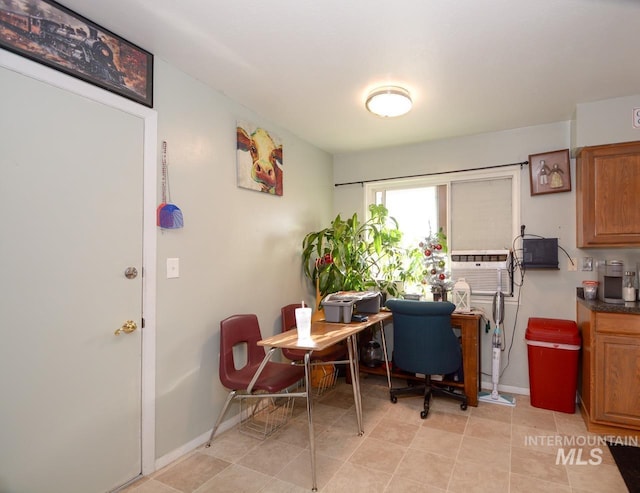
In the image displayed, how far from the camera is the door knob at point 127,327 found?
6.28 ft

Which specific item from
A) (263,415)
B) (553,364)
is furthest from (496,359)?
(263,415)

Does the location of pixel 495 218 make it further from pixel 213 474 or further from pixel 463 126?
pixel 213 474

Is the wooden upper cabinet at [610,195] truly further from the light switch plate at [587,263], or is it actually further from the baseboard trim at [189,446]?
the baseboard trim at [189,446]

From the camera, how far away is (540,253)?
3.12 meters

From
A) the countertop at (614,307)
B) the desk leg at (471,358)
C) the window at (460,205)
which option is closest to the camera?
the countertop at (614,307)

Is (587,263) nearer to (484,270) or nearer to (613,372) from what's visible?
(484,270)

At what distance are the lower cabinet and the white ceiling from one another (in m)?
1.69

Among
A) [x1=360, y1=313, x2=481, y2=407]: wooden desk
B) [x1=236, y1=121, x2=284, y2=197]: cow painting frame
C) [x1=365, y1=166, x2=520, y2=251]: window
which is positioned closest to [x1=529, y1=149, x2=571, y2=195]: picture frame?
[x1=365, y1=166, x2=520, y2=251]: window

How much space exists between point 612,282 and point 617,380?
78 centimetres

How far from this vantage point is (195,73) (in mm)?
2336

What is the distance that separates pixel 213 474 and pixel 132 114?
2144 millimetres

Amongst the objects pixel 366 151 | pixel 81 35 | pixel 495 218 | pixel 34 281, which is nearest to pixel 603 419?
pixel 495 218

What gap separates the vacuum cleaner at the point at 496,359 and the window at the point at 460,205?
57 cm

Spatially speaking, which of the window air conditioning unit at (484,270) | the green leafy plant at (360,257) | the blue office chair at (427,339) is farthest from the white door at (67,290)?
the window air conditioning unit at (484,270)
